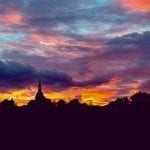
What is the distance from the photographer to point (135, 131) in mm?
100188

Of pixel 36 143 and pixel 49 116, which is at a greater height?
pixel 49 116

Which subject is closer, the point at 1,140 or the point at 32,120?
the point at 1,140

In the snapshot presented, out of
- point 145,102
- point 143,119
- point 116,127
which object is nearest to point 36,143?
point 116,127

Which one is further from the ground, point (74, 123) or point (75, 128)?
point (74, 123)

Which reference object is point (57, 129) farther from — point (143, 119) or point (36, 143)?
point (143, 119)

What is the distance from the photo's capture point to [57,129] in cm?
10106

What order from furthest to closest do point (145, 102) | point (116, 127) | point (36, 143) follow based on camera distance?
point (145, 102) < point (116, 127) < point (36, 143)

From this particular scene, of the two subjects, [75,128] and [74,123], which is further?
[74,123]

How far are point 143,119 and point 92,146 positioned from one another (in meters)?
18.1

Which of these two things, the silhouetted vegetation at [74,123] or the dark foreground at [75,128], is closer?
the dark foreground at [75,128]

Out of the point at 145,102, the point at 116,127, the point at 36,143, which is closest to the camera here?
the point at 36,143

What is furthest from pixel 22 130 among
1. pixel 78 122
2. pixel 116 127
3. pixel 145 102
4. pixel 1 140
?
pixel 145 102

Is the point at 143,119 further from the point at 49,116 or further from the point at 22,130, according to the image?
the point at 22,130

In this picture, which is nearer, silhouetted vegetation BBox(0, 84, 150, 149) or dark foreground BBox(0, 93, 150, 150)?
dark foreground BBox(0, 93, 150, 150)
